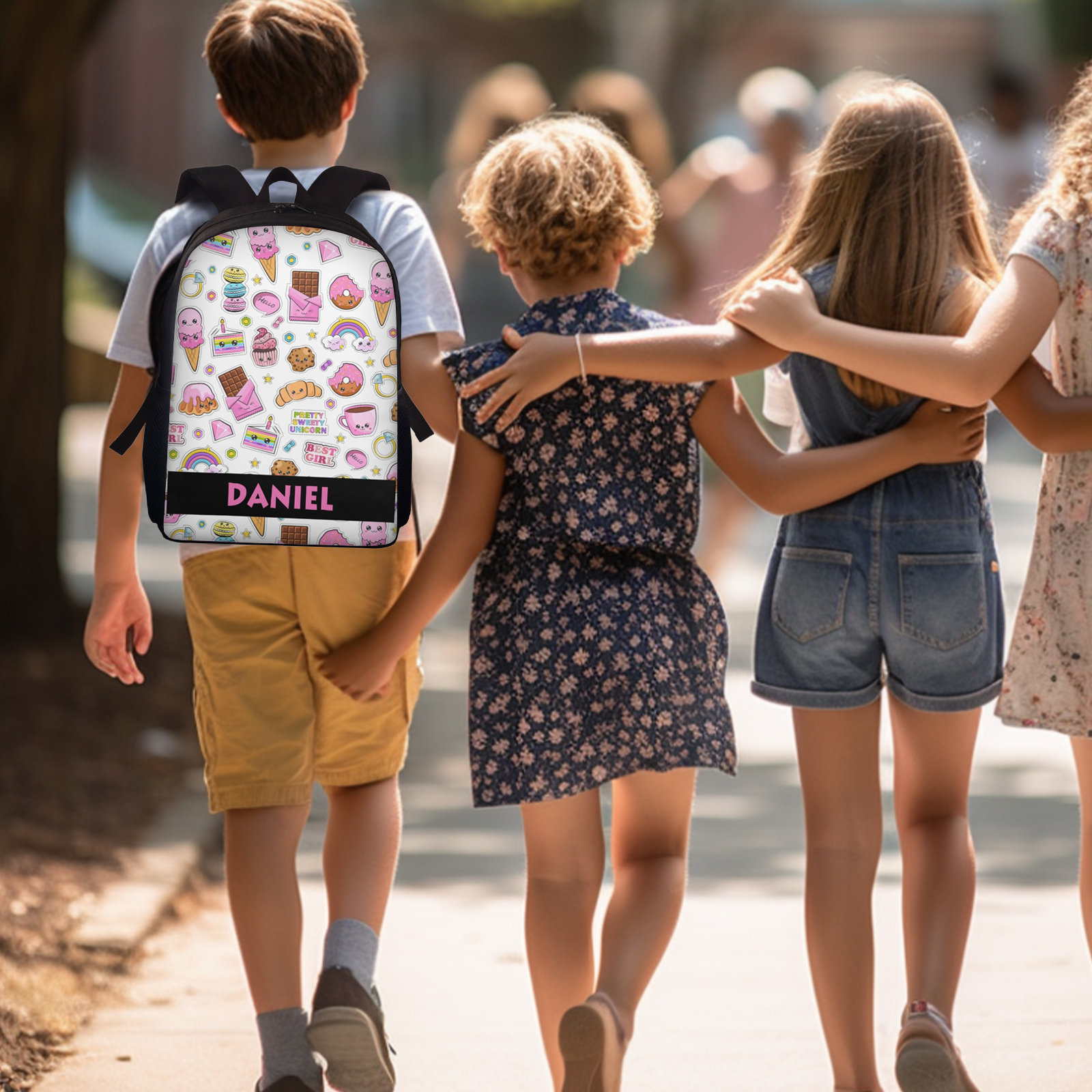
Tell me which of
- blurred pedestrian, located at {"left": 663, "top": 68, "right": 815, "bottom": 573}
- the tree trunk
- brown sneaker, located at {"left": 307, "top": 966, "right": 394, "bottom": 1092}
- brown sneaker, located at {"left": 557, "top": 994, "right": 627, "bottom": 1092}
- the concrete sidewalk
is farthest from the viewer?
blurred pedestrian, located at {"left": 663, "top": 68, "right": 815, "bottom": 573}

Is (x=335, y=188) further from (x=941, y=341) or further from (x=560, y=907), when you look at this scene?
(x=560, y=907)

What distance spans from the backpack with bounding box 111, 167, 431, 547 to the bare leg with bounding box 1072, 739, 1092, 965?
51.6 inches

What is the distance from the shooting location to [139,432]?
3752mm

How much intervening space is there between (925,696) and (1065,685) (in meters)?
0.26

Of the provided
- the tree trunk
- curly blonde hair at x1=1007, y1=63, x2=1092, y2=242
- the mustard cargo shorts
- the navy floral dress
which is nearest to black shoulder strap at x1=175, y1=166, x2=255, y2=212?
the navy floral dress

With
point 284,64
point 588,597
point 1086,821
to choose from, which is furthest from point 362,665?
point 1086,821

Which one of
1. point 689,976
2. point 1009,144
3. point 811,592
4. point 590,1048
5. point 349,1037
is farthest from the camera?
point 1009,144

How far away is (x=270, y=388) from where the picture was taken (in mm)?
3602

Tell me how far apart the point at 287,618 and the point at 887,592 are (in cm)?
103

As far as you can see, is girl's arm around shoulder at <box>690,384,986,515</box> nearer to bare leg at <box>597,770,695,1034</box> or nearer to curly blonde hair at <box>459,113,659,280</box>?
curly blonde hair at <box>459,113,659,280</box>

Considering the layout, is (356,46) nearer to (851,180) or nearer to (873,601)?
(851,180)

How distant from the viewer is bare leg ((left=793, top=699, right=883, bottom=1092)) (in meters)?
3.76

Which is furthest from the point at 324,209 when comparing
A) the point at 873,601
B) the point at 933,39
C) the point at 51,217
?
the point at 933,39

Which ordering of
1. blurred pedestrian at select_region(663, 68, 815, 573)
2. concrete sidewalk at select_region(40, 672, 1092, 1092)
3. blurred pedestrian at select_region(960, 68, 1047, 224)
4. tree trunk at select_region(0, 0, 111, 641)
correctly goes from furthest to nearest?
blurred pedestrian at select_region(960, 68, 1047, 224)
blurred pedestrian at select_region(663, 68, 815, 573)
tree trunk at select_region(0, 0, 111, 641)
concrete sidewalk at select_region(40, 672, 1092, 1092)
